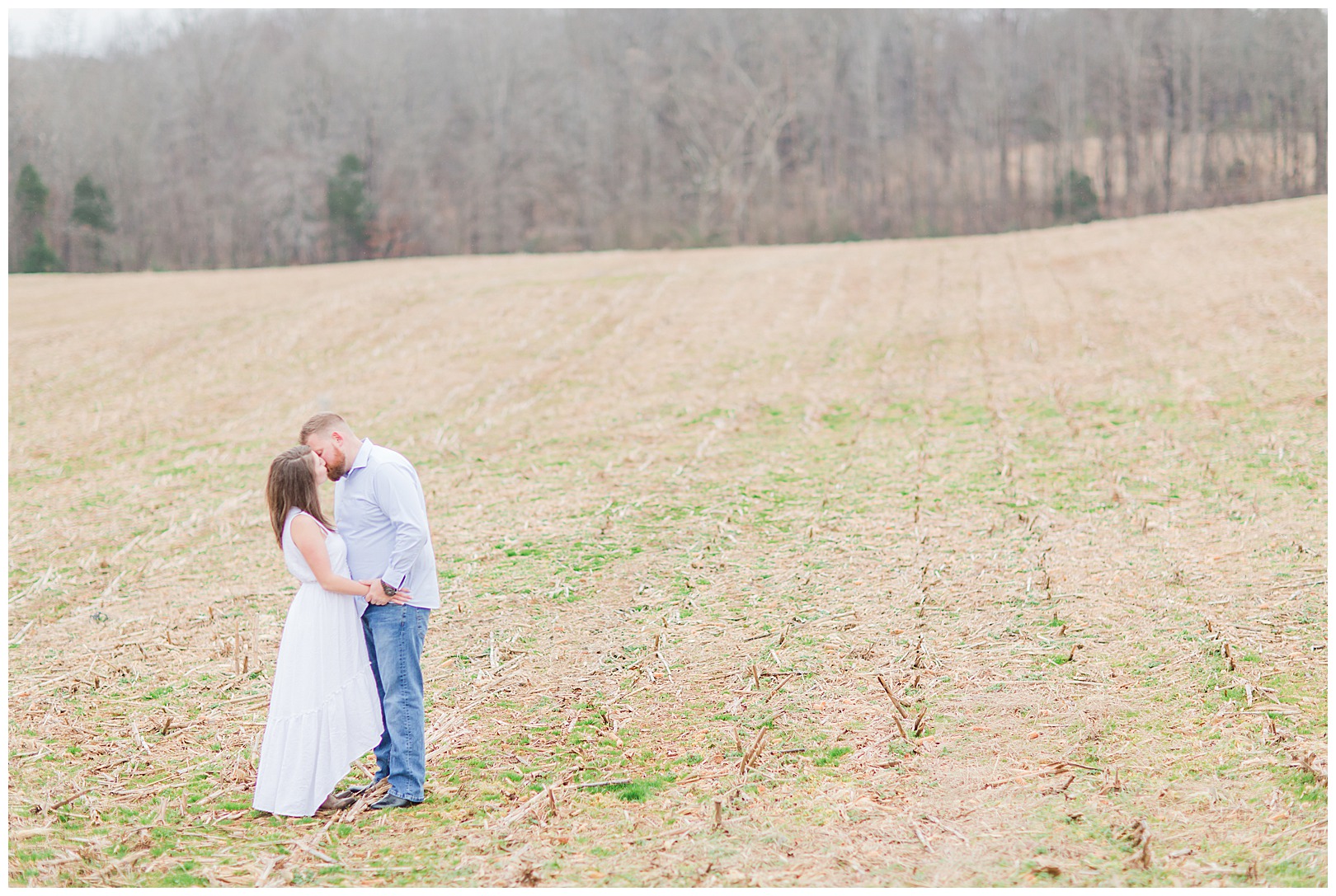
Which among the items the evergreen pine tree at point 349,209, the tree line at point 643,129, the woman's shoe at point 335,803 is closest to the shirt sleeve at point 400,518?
the woman's shoe at point 335,803

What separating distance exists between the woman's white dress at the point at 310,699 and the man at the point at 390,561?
0.11m

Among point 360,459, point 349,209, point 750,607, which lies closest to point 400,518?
point 360,459

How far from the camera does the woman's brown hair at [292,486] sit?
504 centimetres

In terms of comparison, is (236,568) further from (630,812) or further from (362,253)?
(362,253)

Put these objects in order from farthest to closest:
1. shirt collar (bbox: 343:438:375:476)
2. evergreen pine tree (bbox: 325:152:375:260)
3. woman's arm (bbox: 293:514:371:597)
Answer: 1. evergreen pine tree (bbox: 325:152:375:260)
2. shirt collar (bbox: 343:438:375:476)
3. woman's arm (bbox: 293:514:371:597)

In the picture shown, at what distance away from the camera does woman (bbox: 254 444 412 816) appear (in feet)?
16.5

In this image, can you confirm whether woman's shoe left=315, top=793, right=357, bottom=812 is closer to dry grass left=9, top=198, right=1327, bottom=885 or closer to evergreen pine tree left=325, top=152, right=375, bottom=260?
dry grass left=9, top=198, right=1327, bottom=885

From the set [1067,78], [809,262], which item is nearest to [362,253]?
[809,262]

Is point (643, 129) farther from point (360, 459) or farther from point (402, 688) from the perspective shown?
point (402, 688)

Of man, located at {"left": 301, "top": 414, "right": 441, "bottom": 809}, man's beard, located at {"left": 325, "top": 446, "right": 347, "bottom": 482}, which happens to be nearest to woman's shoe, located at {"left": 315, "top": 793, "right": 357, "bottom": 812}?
man, located at {"left": 301, "top": 414, "right": 441, "bottom": 809}

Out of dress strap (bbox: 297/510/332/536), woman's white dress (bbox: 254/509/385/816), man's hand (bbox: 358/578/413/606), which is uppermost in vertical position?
dress strap (bbox: 297/510/332/536)

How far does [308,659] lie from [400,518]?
753 millimetres

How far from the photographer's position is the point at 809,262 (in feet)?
96.5

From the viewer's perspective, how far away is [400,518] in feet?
16.6
